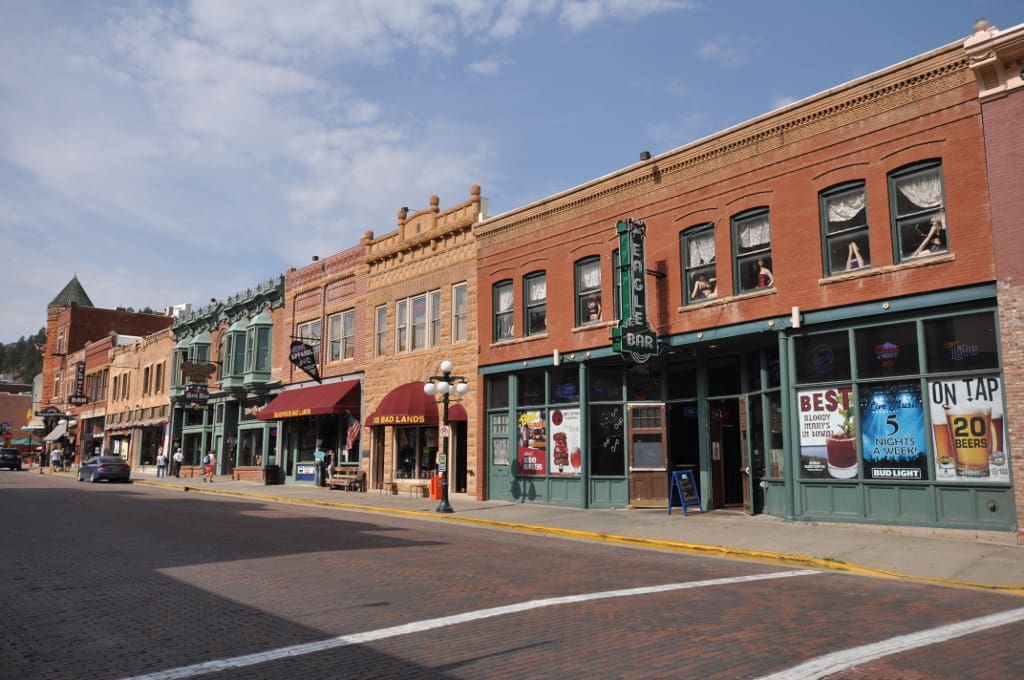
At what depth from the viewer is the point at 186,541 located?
13.6 meters

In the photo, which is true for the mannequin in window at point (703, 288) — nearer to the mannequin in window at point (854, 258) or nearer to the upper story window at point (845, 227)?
the upper story window at point (845, 227)

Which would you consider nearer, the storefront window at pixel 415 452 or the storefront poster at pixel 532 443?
the storefront poster at pixel 532 443

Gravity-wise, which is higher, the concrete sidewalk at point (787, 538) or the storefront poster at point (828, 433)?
the storefront poster at point (828, 433)

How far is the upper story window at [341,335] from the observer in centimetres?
3146

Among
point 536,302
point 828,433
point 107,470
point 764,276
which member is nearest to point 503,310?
point 536,302

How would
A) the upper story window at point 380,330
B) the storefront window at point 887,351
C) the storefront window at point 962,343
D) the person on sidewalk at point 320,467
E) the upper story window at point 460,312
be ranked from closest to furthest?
the storefront window at point 962,343 < the storefront window at point 887,351 < the upper story window at point 460,312 < the upper story window at point 380,330 < the person on sidewalk at point 320,467

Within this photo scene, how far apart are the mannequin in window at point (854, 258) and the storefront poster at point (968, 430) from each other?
2.87 metres

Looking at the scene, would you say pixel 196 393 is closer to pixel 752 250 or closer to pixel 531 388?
pixel 531 388

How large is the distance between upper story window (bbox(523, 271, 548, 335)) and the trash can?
1579 centimetres

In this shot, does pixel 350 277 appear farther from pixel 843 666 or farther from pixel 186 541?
pixel 843 666

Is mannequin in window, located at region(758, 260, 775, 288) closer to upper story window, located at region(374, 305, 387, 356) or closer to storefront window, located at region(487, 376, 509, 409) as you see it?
storefront window, located at region(487, 376, 509, 409)

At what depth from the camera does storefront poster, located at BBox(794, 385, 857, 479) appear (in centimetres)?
1587

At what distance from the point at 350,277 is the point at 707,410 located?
17359mm

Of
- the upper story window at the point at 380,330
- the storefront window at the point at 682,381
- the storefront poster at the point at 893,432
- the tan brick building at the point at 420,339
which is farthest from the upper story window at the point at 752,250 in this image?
the upper story window at the point at 380,330
